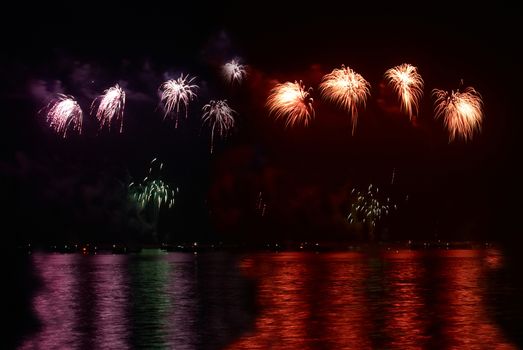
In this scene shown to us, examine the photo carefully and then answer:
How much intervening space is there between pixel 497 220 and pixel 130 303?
92.1 metres

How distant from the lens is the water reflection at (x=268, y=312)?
21.2 m

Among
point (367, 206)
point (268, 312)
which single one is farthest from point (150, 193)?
point (268, 312)

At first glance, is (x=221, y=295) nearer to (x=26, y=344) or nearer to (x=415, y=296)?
(x=415, y=296)

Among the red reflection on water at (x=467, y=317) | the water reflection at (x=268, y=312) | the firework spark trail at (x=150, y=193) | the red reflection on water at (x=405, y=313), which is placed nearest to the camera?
the red reflection on water at (x=467, y=317)

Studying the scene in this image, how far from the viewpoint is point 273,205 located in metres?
109

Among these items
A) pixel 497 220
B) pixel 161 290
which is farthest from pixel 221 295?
pixel 497 220

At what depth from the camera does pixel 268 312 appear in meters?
27.6

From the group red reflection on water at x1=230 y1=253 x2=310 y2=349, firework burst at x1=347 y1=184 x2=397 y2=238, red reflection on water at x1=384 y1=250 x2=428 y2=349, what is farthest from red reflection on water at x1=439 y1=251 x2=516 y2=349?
firework burst at x1=347 y1=184 x2=397 y2=238

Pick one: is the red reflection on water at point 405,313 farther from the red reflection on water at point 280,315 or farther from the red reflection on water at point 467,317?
the red reflection on water at point 280,315

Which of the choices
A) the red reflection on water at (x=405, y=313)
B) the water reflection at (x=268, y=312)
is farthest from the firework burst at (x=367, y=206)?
the red reflection on water at (x=405, y=313)

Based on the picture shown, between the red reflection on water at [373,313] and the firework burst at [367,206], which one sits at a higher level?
the firework burst at [367,206]

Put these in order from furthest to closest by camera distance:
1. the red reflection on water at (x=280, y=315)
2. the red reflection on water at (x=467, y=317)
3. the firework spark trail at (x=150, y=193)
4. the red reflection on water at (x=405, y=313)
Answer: the firework spark trail at (x=150, y=193)
the red reflection on water at (x=405, y=313)
the red reflection on water at (x=280, y=315)
the red reflection on water at (x=467, y=317)

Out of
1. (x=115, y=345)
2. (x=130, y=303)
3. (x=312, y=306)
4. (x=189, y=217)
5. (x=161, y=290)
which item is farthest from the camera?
(x=189, y=217)

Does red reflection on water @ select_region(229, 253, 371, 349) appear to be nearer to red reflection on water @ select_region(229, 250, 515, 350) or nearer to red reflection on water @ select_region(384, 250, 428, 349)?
red reflection on water @ select_region(229, 250, 515, 350)
